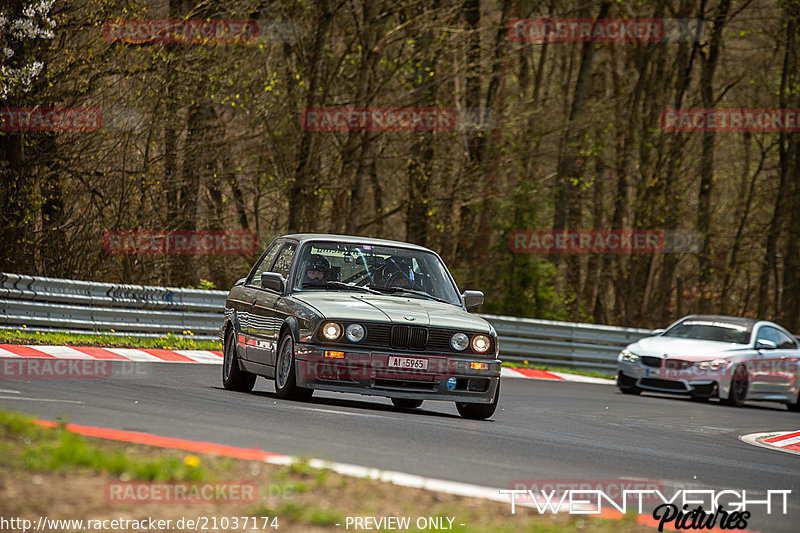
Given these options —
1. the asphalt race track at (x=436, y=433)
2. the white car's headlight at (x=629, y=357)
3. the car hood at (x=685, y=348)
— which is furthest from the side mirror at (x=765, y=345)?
the asphalt race track at (x=436, y=433)

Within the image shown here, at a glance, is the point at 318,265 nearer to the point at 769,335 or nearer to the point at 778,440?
the point at 778,440

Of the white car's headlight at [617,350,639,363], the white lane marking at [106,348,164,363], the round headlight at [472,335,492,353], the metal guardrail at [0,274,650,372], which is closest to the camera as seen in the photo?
the round headlight at [472,335,492,353]

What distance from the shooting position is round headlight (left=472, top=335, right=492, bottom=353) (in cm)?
1170

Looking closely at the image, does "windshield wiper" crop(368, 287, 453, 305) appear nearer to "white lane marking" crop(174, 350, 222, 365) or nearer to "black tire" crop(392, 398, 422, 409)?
"black tire" crop(392, 398, 422, 409)

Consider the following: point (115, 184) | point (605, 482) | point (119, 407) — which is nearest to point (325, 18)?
point (115, 184)

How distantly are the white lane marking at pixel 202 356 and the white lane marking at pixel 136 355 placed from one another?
2.76ft

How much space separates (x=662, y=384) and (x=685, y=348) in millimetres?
707

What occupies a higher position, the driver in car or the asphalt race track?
the driver in car

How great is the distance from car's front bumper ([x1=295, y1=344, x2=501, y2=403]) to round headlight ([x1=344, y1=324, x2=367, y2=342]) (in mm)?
118

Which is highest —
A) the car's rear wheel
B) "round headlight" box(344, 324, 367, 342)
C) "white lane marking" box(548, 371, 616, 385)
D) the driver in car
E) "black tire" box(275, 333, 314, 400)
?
the driver in car

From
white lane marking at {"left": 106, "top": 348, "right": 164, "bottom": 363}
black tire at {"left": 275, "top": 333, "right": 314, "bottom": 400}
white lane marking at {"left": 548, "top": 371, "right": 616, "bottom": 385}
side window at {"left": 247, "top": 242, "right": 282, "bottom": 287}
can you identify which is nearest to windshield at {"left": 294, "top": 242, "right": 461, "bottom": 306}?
black tire at {"left": 275, "top": 333, "right": 314, "bottom": 400}

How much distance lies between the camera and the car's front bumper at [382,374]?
11.2 metres

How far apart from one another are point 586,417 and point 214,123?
12.9 meters

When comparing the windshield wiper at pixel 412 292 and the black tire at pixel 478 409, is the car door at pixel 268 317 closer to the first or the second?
the windshield wiper at pixel 412 292
